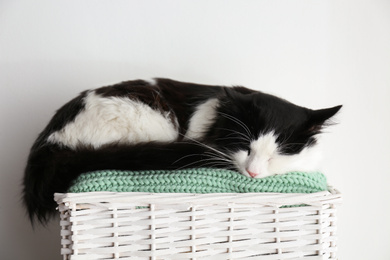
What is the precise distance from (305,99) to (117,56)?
850 millimetres

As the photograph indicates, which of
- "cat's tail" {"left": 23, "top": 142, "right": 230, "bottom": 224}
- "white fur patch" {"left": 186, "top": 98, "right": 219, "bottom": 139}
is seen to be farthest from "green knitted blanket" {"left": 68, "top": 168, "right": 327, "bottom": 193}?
"white fur patch" {"left": 186, "top": 98, "right": 219, "bottom": 139}

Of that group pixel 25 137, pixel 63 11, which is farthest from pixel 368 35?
pixel 25 137

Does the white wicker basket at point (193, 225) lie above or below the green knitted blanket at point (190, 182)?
below

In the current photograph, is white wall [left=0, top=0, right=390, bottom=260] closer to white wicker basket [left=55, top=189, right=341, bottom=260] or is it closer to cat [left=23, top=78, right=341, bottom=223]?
cat [left=23, top=78, right=341, bottom=223]

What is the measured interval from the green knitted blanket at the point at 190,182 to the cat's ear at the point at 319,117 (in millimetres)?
165

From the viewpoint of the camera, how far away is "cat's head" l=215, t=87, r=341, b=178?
1010 millimetres

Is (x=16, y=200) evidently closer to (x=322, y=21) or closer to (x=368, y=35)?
(x=322, y=21)

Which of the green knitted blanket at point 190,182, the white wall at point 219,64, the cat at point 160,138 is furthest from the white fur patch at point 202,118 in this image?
the white wall at point 219,64

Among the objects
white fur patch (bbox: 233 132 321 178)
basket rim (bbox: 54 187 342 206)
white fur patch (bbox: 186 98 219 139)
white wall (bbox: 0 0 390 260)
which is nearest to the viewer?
basket rim (bbox: 54 187 342 206)

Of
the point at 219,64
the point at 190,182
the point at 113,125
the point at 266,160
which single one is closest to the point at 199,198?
the point at 190,182

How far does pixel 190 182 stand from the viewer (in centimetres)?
92

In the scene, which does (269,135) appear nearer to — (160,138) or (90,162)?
(160,138)

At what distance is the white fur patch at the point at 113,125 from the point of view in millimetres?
1068

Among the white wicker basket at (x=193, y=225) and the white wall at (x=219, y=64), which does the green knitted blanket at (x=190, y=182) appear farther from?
the white wall at (x=219, y=64)
